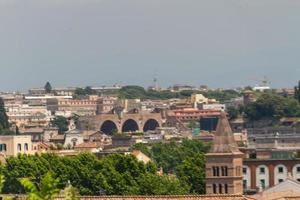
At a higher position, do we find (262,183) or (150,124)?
(262,183)

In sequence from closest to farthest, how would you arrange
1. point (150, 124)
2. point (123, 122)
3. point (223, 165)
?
point (223, 165) < point (123, 122) < point (150, 124)

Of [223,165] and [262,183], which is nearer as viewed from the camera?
[223,165]

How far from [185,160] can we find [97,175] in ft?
16.8

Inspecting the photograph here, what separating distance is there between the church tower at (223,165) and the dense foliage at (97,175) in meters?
3.60

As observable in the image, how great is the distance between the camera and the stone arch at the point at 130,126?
187m

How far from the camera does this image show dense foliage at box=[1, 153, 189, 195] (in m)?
59.9

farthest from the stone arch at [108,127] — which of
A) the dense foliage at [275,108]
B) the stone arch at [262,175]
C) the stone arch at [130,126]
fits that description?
the stone arch at [262,175]

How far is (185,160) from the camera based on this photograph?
68.6 metres

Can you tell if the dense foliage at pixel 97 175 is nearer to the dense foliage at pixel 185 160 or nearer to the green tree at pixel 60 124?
the dense foliage at pixel 185 160

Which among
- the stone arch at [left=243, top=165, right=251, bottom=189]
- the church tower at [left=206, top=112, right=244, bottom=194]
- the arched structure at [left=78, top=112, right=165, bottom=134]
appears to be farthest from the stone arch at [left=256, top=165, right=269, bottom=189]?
the arched structure at [left=78, top=112, right=165, bottom=134]

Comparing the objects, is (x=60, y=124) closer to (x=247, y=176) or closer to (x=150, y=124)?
(x=150, y=124)

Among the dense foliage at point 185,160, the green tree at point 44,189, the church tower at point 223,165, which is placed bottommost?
the dense foliage at point 185,160

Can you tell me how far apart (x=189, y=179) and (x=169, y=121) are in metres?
129

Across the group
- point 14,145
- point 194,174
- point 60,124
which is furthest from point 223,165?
point 60,124
